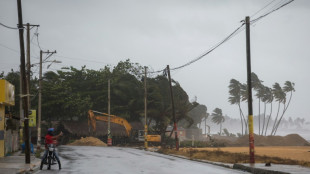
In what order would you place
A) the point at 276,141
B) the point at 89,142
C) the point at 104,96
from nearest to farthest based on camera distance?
the point at 89,142 < the point at 104,96 < the point at 276,141

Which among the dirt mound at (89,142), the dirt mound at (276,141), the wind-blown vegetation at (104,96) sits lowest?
the dirt mound at (276,141)

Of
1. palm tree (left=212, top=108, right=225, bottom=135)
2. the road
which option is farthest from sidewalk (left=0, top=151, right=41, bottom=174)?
palm tree (left=212, top=108, right=225, bottom=135)

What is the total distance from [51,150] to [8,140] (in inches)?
605

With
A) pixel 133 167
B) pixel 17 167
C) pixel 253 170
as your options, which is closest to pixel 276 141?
pixel 253 170

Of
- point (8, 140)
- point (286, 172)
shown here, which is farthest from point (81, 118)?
point (286, 172)

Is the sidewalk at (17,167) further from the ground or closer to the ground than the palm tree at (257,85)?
closer to the ground

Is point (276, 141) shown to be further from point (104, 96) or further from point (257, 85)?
point (257, 85)

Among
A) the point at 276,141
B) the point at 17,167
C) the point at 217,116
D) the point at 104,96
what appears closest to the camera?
the point at 17,167

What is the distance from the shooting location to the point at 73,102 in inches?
2325

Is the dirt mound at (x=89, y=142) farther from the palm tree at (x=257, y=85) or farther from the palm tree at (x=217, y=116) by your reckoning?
the palm tree at (x=217, y=116)

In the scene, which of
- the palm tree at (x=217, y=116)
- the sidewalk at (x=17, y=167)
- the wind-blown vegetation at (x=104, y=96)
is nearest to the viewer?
the sidewalk at (x=17, y=167)

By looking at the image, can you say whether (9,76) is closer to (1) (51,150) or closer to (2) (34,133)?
(2) (34,133)

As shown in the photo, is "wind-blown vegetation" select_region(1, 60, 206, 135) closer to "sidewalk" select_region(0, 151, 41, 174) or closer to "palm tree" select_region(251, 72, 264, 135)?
"sidewalk" select_region(0, 151, 41, 174)

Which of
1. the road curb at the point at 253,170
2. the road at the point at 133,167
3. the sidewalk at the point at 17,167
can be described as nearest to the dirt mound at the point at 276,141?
the road at the point at 133,167
